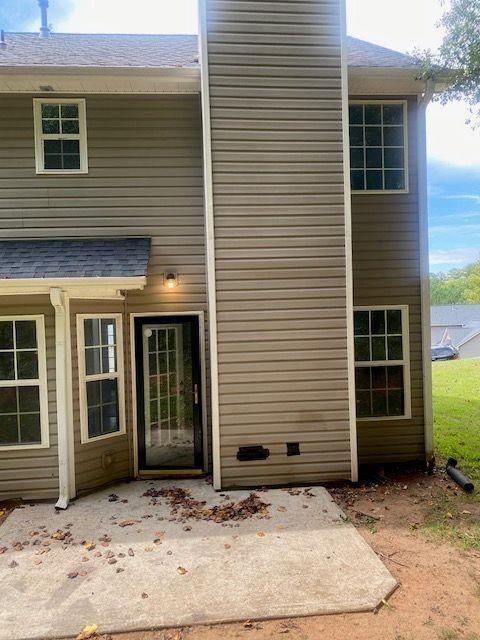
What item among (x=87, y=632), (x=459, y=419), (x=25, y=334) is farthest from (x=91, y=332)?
(x=459, y=419)

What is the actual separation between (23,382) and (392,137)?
5.76m

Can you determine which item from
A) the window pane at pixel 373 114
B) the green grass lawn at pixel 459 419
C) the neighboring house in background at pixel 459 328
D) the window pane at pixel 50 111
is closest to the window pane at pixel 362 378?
the green grass lawn at pixel 459 419

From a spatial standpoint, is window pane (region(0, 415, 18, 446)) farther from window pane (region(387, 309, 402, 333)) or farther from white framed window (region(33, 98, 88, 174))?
window pane (region(387, 309, 402, 333))

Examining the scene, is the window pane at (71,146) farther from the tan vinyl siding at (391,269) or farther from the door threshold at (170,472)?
the door threshold at (170,472)

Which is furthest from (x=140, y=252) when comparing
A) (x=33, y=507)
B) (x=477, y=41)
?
(x=477, y=41)

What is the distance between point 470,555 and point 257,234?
373cm

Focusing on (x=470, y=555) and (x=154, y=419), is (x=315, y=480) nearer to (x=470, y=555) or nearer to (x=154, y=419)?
(x=470, y=555)

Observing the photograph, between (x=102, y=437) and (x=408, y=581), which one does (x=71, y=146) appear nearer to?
(x=102, y=437)

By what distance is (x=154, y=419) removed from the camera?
17.7 feet

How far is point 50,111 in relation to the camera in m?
5.29

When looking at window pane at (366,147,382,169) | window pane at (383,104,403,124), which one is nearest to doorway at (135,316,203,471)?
window pane at (366,147,382,169)

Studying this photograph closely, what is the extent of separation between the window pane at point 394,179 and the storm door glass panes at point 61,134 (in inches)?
161

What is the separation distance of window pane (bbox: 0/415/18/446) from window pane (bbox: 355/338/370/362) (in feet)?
14.5

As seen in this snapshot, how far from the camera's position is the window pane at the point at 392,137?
5.72 meters
